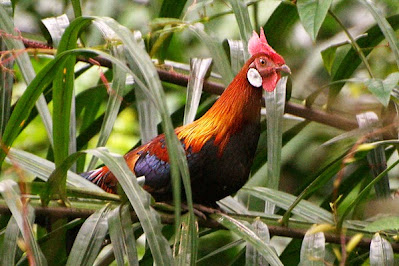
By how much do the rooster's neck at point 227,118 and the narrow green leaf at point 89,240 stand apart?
0.56 metres

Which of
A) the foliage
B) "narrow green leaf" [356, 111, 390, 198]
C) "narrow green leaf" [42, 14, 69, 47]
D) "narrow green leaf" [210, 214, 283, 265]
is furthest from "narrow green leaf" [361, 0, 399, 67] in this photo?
"narrow green leaf" [42, 14, 69, 47]

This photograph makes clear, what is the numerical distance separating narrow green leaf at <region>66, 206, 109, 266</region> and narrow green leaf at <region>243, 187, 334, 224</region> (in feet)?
Result: 1.28

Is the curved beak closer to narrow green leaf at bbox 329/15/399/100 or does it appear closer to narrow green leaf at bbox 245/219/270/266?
narrow green leaf at bbox 329/15/399/100

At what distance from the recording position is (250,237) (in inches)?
49.1

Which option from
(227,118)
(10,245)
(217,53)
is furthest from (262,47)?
(10,245)

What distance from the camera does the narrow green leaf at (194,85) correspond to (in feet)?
5.44

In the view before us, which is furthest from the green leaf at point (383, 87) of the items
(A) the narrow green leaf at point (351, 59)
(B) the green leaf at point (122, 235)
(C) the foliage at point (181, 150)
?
(B) the green leaf at point (122, 235)

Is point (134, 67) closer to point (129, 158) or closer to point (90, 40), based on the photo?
point (129, 158)

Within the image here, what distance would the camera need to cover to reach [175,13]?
6.08 feet

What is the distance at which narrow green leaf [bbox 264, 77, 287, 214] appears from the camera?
154 centimetres

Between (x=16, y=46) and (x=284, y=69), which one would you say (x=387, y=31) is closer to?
(x=284, y=69)

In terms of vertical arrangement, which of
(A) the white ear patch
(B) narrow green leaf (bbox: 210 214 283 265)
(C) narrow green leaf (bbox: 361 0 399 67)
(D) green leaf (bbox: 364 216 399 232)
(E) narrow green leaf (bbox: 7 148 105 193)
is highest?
(C) narrow green leaf (bbox: 361 0 399 67)

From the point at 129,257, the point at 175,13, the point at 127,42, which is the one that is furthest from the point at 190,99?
the point at 127,42

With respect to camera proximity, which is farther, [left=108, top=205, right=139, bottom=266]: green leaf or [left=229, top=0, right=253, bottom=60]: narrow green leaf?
[left=229, top=0, right=253, bottom=60]: narrow green leaf
